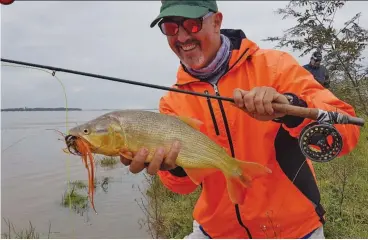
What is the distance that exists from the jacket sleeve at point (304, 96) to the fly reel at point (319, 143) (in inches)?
3.8

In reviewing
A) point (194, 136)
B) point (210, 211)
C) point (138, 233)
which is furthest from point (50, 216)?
point (194, 136)

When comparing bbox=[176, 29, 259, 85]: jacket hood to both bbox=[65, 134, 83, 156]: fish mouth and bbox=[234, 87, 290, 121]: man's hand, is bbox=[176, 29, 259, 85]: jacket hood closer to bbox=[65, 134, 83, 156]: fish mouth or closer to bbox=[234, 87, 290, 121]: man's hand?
bbox=[234, 87, 290, 121]: man's hand

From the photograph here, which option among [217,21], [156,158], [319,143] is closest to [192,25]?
[217,21]

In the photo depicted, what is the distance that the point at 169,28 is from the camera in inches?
137

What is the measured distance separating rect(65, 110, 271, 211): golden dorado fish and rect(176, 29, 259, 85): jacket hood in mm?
637

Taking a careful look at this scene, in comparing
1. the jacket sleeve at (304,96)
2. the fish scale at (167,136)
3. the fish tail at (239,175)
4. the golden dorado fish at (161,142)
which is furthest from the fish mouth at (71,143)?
the jacket sleeve at (304,96)

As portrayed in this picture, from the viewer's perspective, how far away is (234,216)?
350cm

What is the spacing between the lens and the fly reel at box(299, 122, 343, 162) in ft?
9.50

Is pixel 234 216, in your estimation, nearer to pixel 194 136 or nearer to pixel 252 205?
pixel 252 205

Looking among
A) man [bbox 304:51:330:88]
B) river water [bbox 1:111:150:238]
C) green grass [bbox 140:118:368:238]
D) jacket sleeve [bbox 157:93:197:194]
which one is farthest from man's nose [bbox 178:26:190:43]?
man [bbox 304:51:330:88]

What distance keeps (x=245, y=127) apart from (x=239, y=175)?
465 mm

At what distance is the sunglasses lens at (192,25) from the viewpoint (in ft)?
11.2

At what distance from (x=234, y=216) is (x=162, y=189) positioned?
5.16 metres

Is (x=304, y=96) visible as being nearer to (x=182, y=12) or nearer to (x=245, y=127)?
(x=245, y=127)
